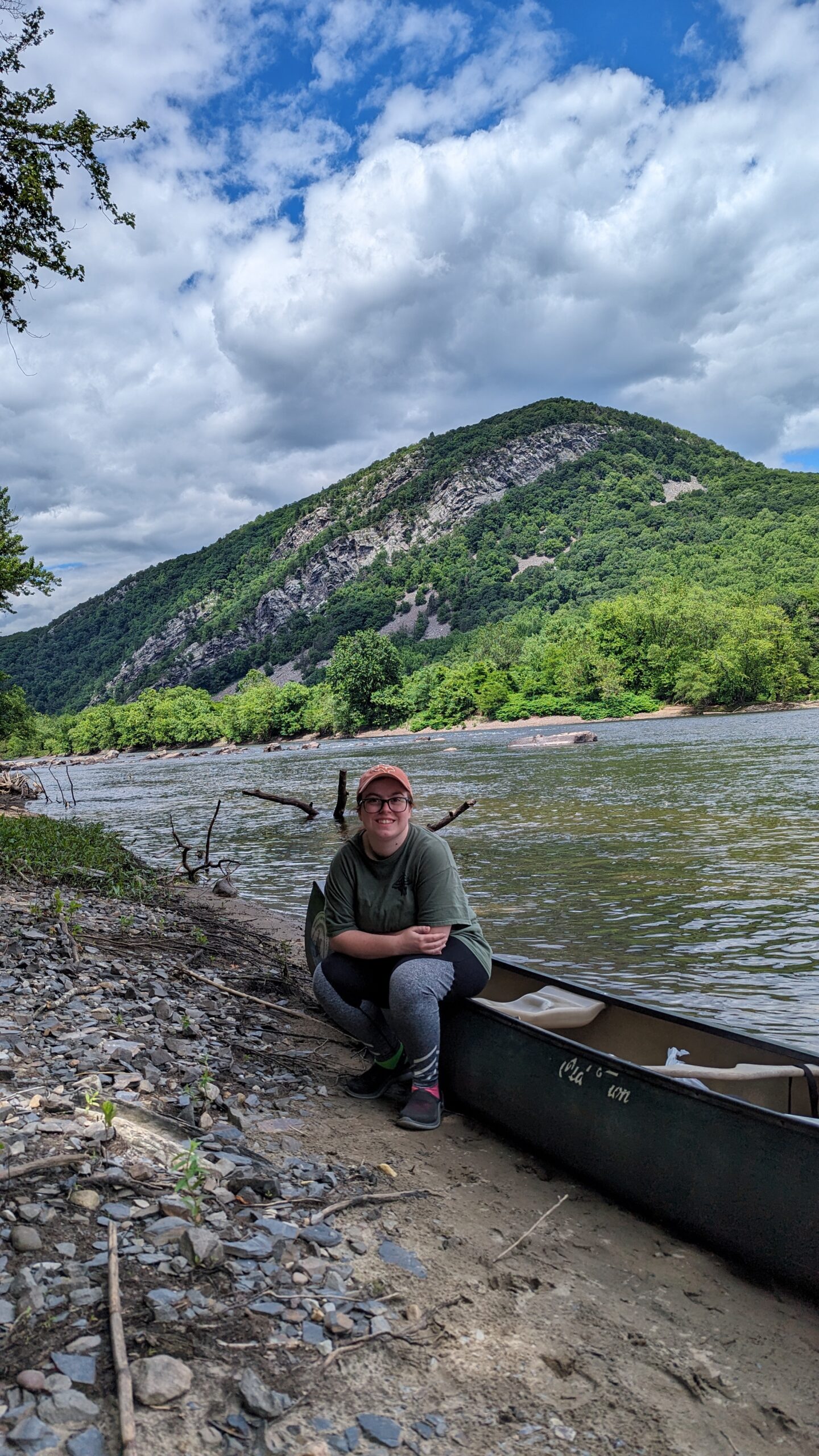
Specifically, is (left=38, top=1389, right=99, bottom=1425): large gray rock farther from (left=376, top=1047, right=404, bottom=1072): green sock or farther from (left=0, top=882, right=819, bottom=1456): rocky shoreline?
(left=376, top=1047, right=404, bottom=1072): green sock

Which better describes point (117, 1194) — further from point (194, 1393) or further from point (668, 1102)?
point (668, 1102)

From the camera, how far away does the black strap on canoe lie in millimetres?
4430

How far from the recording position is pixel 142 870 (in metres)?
15.0

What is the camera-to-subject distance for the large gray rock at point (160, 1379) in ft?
8.36

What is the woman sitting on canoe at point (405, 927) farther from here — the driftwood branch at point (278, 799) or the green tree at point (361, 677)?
the green tree at point (361, 677)

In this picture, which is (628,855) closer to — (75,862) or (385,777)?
(75,862)

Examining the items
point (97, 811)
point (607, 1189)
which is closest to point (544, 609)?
point (97, 811)

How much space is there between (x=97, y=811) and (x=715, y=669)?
223 feet

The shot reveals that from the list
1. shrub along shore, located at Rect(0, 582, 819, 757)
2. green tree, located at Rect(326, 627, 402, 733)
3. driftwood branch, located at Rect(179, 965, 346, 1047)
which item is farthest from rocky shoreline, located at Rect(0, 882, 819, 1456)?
green tree, located at Rect(326, 627, 402, 733)

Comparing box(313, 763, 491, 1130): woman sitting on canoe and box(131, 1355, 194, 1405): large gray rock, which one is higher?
box(313, 763, 491, 1130): woman sitting on canoe

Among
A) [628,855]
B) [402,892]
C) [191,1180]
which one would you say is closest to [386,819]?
[402,892]

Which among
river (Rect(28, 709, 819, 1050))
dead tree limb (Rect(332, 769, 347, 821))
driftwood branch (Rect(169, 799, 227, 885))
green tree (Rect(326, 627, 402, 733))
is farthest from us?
green tree (Rect(326, 627, 402, 733))

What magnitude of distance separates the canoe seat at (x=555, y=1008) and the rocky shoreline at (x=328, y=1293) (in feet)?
2.66

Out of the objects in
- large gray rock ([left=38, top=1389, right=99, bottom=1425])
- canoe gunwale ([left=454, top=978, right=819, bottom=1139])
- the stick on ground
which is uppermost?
canoe gunwale ([left=454, top=978, right=819, bottom=1139])
